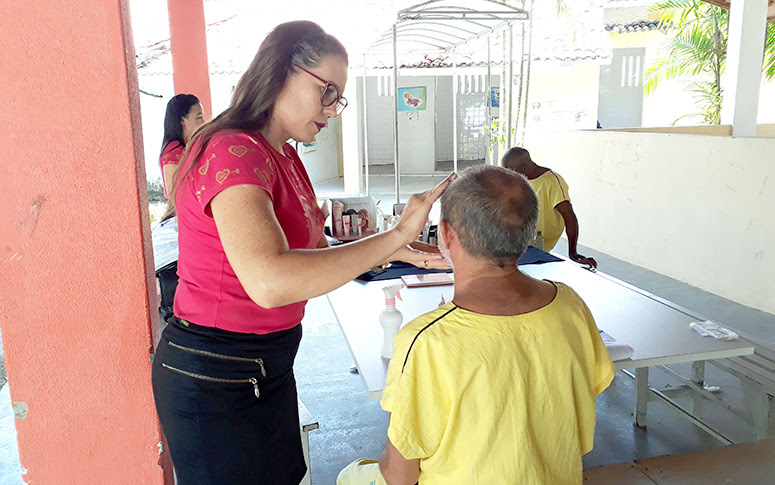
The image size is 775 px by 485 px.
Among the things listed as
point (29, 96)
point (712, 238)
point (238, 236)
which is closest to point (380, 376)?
point (238, 236)

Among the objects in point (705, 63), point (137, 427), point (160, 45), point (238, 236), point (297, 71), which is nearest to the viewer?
point (238, 236)

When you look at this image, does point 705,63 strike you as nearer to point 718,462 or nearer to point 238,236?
point 718,462

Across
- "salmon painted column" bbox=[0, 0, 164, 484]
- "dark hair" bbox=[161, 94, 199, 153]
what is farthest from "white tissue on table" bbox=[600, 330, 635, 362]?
"dark hair" bbox=[161, 94, 199, 153]

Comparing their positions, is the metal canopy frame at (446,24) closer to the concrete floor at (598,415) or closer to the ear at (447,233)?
the concrete floor at (598,415)

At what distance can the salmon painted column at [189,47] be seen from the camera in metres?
6.12

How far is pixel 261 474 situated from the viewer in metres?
1.49

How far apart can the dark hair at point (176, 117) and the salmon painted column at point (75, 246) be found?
2.56 metres

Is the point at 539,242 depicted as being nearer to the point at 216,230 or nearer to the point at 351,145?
the point at 216,230

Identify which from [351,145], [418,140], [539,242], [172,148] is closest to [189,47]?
[172,148]

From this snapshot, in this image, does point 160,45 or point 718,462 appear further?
point 160,45

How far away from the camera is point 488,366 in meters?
1.38

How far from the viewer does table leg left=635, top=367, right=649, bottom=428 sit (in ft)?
10.2

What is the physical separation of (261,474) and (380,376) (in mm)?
595

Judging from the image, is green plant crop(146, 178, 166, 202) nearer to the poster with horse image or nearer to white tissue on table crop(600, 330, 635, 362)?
the poster with horse image
